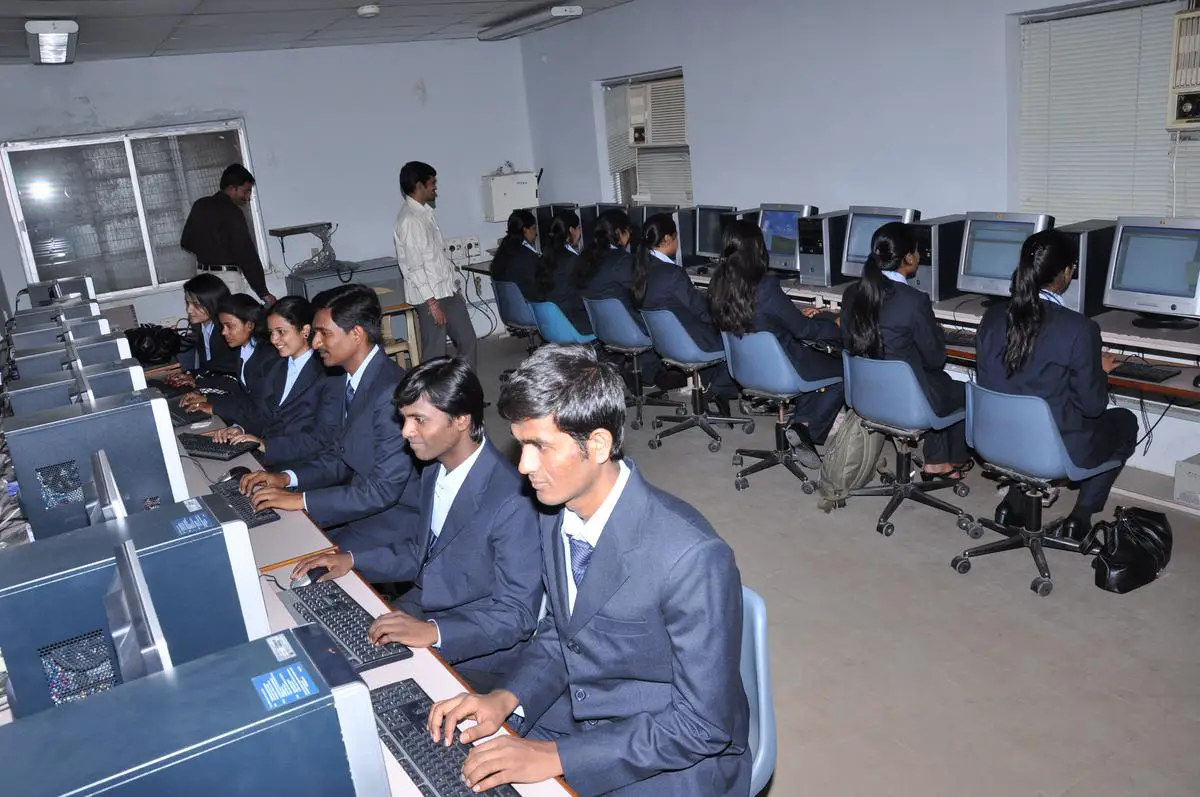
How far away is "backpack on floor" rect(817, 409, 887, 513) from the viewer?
13.7 feet

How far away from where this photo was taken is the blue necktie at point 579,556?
1706 millimetres

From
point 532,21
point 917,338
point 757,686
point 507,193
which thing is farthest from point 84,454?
point 507,193

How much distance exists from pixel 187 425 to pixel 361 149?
15.3 feet

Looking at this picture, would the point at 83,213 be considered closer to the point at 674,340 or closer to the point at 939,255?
the point at 674,340

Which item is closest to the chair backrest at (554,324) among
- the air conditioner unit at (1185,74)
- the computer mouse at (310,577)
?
the air conditioner unit at (1185,74)

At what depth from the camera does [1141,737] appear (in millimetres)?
2553

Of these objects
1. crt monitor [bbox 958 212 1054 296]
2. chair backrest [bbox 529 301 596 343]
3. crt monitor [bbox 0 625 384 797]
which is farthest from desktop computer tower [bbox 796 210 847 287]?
crt monitor [bbox 0 625 384 797]

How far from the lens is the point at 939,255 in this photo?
452cm

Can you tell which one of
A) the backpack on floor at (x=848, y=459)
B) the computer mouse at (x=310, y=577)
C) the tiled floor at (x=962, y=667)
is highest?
the computer mouse at (x=310, y=577)

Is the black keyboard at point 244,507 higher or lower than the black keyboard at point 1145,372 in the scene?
higher

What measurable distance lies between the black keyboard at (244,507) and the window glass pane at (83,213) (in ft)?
16.7

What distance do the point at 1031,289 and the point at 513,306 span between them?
Result: 399 cm

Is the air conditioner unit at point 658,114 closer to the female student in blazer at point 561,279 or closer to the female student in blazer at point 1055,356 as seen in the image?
the female student in blazer at point 561,279

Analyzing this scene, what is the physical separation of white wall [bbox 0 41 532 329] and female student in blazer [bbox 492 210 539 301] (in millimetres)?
1979
